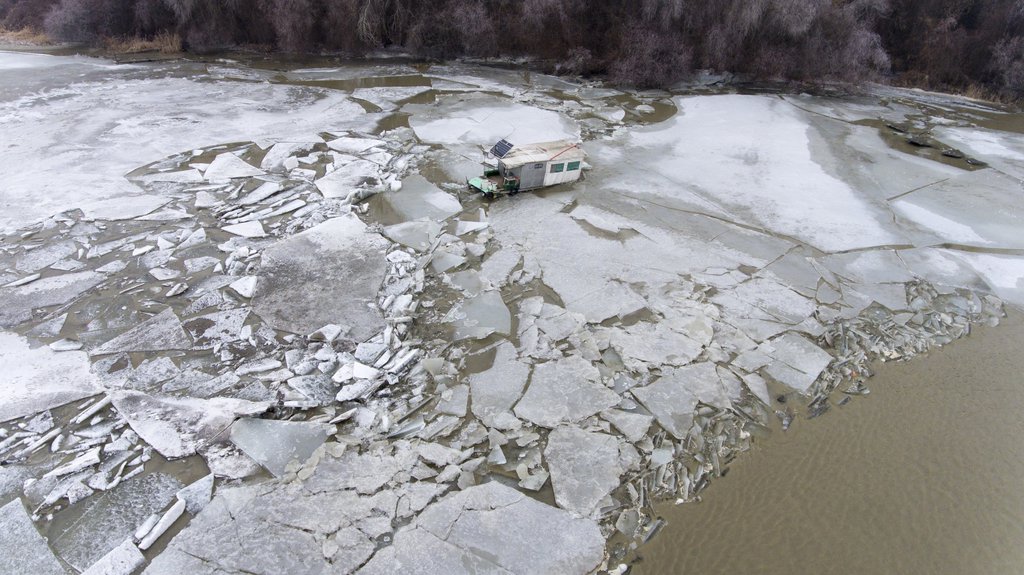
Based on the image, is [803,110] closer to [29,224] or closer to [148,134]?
[148,134]

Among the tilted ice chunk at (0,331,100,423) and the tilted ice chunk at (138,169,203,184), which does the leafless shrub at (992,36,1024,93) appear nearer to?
the tilted ice chunk at (138,169,203,184)

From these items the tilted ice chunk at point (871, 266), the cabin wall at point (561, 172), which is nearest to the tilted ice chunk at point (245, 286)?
the cabin wall at point (561, 172)

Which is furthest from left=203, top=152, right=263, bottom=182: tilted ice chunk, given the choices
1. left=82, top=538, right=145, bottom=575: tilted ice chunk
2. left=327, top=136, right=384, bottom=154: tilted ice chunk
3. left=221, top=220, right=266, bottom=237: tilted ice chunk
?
left=82, top=538, right=145, bottom=575: tilted ice chunk

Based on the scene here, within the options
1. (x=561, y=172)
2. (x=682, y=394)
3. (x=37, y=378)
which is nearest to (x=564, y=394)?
(x=682, y=394)

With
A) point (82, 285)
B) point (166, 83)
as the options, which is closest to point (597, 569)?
point (82, 285)

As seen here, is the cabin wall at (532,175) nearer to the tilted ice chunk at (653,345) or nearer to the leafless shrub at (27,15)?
the tilted ice chunk at (653,345)
